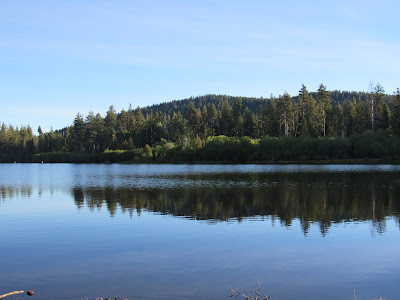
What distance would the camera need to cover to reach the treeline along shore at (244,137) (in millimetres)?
100625

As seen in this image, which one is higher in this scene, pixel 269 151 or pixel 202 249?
pixel 269 151

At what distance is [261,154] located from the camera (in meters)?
115

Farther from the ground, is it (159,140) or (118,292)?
(159,140)

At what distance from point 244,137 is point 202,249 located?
106 meters

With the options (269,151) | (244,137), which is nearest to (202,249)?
(269,151)

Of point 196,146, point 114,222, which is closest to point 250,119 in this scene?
point 196,146

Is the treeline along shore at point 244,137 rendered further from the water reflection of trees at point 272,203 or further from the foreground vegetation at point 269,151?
the water reflection of trees at point 272,203

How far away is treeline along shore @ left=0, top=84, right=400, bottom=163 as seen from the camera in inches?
3962

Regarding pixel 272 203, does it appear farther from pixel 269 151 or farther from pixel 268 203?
pixel 269 151

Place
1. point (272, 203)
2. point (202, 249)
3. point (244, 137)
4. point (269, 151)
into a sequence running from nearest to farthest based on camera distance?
point (202, 249) → point (272, 203) → point (269, 151) → point (244, 137)

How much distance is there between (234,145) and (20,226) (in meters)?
99.2

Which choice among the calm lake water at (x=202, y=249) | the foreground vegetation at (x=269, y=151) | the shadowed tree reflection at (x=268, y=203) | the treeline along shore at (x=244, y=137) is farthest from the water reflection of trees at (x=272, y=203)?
the treeline along shore at (x=244, y=137)

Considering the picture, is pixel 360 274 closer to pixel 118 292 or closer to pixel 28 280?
pixel 118 292

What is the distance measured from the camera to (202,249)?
16156 mm
